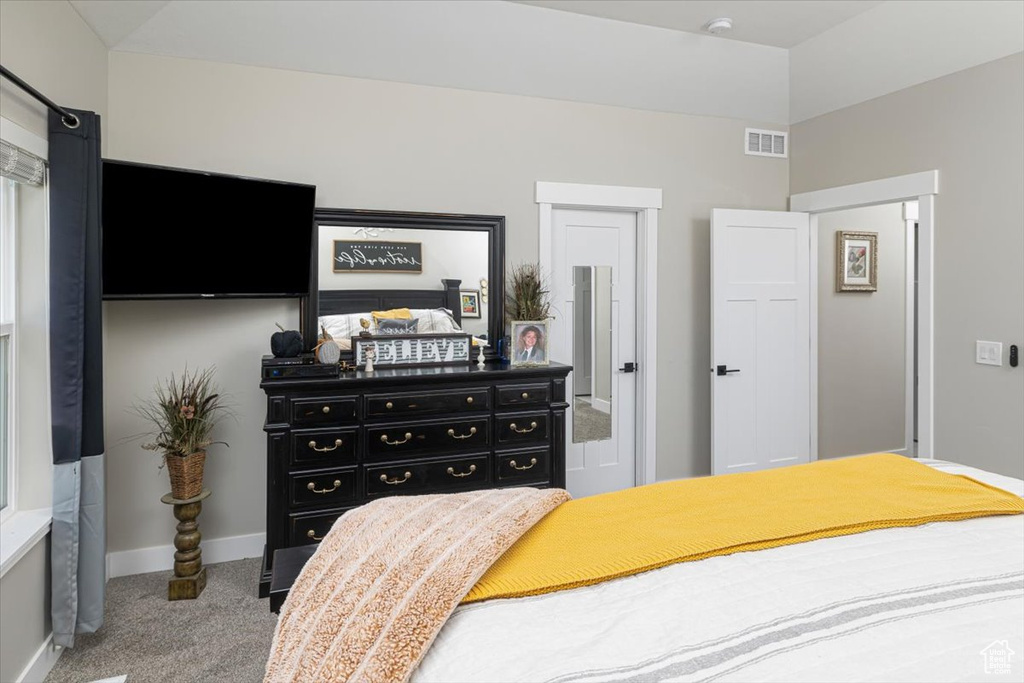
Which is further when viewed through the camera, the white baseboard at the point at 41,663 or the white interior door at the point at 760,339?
the white interior door at the point at 760,339

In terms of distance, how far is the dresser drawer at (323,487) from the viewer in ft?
9.10

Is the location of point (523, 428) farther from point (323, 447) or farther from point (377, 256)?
point (377, 256)

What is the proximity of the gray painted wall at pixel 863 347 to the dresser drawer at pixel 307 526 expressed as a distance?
3615 millimetres

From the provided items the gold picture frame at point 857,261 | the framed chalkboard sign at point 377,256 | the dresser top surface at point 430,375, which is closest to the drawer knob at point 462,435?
the dresser top surface at point 430,375

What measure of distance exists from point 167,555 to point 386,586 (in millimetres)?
2675

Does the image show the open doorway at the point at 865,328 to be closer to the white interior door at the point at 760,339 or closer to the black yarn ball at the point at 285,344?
the white interior door at the point at 760,339

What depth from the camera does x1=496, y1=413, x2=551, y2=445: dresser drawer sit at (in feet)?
10.2

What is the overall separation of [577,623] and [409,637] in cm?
28

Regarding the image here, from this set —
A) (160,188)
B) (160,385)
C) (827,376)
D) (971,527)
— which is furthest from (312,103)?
(827,376)

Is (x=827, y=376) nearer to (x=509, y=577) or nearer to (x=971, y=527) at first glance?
(x=971, y=527)

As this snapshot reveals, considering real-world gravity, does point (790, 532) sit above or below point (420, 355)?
→ below

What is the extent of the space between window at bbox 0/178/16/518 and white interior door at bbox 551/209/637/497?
263 cm

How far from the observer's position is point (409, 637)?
38.4 inches

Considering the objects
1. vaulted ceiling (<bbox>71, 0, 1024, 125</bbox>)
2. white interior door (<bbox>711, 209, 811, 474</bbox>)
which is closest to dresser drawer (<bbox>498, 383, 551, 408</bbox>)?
white interior door (<bbox>711, 209, 811, 474</bbox>)
